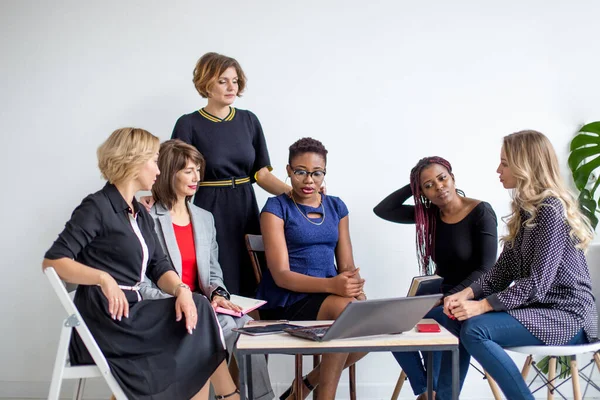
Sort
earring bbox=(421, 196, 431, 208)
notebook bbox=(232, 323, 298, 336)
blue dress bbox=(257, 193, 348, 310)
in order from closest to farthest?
notebook bbox=(232, 323, 298, 336), blue dress bbox=(257, 193, 348, 310), earring bbox=(421, 196, 431, 208)

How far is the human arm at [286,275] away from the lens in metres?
2.47

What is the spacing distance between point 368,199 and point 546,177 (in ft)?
3.58

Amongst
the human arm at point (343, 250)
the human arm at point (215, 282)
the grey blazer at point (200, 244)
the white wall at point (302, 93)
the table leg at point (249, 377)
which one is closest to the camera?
the table leg at point (249, 377)

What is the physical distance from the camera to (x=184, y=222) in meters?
2.69

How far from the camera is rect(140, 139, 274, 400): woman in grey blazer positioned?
8.52ft

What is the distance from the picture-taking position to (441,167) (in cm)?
281

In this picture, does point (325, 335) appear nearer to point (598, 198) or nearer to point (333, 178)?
point (333, 178)

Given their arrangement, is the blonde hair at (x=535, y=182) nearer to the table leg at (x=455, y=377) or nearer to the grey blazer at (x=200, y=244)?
the table leg at (x=455, y=377)

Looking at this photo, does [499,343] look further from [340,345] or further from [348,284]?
[340,345]

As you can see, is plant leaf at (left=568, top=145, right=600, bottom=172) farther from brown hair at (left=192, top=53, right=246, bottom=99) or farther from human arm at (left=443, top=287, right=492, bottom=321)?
brown hair at (left=192, top=53, right=246, bottom=99)

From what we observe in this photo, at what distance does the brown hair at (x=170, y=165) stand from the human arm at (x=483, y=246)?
1.16 meters

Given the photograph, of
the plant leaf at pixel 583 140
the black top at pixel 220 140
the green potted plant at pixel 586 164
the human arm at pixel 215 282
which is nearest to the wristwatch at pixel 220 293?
the human arm at pixel 215 282

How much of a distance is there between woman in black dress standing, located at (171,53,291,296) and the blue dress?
19cm

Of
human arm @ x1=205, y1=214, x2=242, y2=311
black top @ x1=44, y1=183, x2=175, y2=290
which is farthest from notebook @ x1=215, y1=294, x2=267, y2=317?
black top @ x1=44, y1=183, x2=175, y2=290
